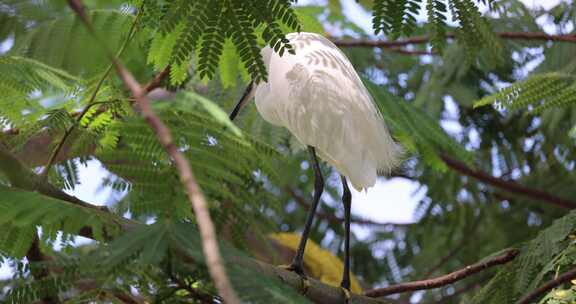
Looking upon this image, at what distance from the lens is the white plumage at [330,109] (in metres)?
3.36

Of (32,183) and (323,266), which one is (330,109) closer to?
(32,183)

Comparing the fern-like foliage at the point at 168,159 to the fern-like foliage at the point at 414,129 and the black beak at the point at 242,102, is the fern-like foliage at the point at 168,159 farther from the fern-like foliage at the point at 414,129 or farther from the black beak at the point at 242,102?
the black beak at the point at 242,102

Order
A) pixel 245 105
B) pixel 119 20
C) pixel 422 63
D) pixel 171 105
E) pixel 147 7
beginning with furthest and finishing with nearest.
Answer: pixel 422 63 → pixel 245 105 → pixel 119 20 → pixel 147 7 → pixel 171 105

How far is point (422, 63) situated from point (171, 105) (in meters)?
4.91

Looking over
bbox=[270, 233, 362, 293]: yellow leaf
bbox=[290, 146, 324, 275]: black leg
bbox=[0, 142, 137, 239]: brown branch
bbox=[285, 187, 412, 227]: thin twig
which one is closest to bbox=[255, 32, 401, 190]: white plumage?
bbox=[290, 146, 324, 275]: black leg

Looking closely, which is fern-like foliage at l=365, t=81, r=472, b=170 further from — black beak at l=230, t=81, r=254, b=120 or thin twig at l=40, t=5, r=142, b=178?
thin twig at l=40, t=5, r=142, b=178

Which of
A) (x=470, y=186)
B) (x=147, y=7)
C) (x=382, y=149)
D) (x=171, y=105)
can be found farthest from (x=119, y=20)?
(x=470, y=186)

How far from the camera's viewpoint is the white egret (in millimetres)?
3355

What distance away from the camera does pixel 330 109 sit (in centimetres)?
335

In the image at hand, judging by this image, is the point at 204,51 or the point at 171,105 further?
the point at 204,51

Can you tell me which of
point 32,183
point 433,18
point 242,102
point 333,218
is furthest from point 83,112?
point 333,218

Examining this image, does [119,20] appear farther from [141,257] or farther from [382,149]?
[141,257]

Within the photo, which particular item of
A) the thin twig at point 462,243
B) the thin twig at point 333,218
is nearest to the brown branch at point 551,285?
the thin twig at point 462,243

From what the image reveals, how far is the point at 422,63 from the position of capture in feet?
21.6
